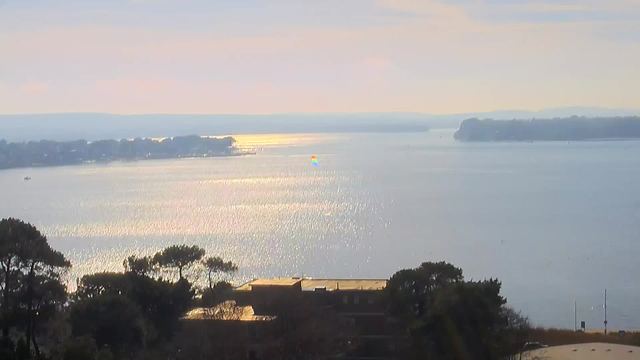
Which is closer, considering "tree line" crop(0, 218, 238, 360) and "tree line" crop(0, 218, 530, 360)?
"tree line" crop(0, 218, 238, 360)

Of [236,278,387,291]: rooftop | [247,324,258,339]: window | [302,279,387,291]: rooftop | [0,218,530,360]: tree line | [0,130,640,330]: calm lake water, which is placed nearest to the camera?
[0,218,530,360]: tree line

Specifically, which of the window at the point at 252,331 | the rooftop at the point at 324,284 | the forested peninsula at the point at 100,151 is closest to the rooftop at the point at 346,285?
the rooftop at the point at 324,284

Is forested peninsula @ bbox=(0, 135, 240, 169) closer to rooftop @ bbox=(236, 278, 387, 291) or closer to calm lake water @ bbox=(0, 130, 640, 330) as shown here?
calm lake water @ bbox=(0, 130, 640, 330)

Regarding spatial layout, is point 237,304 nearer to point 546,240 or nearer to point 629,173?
point 546,240

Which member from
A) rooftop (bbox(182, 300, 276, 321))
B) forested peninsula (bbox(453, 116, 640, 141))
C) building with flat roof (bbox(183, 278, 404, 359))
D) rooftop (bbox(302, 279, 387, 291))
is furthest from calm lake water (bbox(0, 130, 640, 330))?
forested peninsula (bbox(453, 116, 640, 141))

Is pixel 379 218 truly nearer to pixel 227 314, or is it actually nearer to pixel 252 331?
pixel 252 331

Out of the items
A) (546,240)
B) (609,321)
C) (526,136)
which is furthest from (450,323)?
(526,136)

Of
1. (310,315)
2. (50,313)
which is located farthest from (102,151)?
(310,315)
